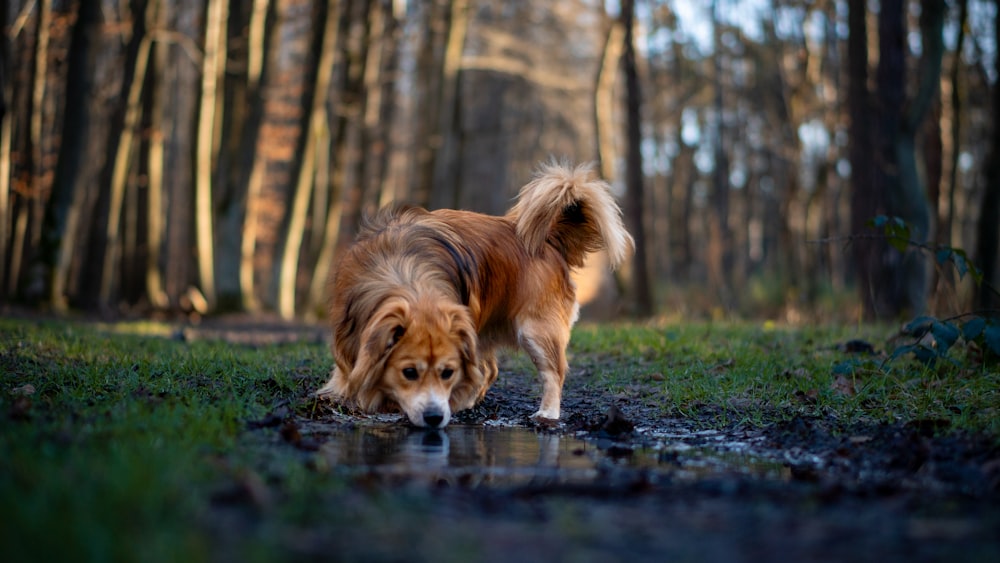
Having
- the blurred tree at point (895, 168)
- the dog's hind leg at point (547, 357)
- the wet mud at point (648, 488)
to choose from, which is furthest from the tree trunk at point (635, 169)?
the wet mud at point (648, 488)

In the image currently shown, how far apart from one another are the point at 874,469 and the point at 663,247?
123 feet

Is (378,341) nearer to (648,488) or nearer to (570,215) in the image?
(570,215)

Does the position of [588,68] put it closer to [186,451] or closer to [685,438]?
[685,438]

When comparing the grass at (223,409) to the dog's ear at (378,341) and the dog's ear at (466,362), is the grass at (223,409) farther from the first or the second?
the dog's ear at (466,362)

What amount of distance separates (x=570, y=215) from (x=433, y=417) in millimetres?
2181

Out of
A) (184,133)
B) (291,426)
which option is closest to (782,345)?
(291,426)

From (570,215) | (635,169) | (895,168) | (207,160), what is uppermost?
(207,160)

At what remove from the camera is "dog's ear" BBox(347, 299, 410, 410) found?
5.86 m

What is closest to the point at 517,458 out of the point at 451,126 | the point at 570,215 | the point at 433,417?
the point at 433,417

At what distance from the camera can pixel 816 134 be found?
99.2 feet

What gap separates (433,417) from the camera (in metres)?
5.82

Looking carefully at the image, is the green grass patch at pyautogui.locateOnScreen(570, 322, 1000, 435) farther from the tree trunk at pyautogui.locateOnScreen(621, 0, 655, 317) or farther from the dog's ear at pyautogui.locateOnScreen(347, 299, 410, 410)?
the tree trunk at pyautogui.locateOnScreen(621, 0, 655, 317)

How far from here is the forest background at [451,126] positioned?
12750 millimetres

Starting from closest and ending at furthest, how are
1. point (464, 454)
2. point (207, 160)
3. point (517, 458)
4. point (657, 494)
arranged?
1. point (657, 494)
2. point (517, 458)
3. point (464, 454)
4. point (207, 160)
